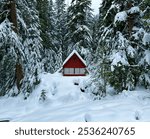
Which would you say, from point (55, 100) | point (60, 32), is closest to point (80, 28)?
point (55, 100)

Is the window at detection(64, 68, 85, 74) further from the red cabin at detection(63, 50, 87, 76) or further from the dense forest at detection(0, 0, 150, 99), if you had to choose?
the dense forest at detection(0, 0, 150, 99)

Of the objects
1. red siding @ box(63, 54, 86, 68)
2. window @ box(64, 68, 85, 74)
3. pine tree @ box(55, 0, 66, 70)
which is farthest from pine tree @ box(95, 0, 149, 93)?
pine tree @ box(55, 0, 66, 70)

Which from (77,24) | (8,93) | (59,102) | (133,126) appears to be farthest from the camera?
(77,24)

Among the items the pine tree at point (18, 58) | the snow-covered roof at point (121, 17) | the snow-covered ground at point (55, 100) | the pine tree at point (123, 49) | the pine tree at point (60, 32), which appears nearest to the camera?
the snow-covered ground at point (55, 100)

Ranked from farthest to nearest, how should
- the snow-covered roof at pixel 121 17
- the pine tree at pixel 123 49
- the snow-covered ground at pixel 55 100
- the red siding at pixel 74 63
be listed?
the red siding at pixel 74 63 < the snow-covered roof at pixel 121 17 < the pine tree at pixel 123 49 < the snow-covered ground at pixel 55 100

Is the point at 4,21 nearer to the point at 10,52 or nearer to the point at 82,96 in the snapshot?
the point at 10,52

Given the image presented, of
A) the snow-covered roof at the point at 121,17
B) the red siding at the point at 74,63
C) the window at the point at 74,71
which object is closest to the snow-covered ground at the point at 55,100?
the window at the point at 74,71

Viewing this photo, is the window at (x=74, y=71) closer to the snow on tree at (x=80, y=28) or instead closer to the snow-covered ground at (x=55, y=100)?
the snow-covered ground at (x=55, y=100)

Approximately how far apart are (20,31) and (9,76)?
3.40 metres

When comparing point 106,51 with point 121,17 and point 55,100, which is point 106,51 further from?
point 55,100

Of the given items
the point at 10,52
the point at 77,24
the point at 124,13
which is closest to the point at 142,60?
the point at 124,13

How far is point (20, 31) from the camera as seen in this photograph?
70.5 feet

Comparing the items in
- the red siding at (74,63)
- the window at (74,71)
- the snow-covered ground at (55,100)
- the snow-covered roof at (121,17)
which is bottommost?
the snow-covered ground at (55,100)

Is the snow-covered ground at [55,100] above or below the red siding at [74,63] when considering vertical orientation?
below
